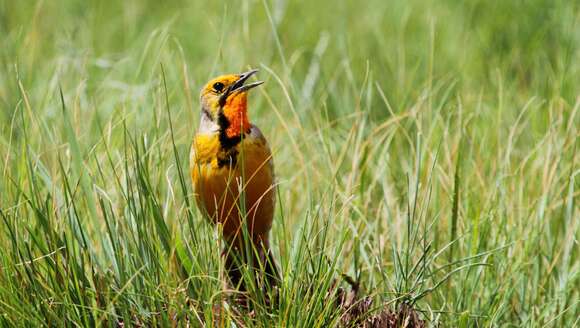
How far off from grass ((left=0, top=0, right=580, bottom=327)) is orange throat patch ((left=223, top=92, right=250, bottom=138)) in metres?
0.12

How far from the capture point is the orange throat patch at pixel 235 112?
10.1 feet

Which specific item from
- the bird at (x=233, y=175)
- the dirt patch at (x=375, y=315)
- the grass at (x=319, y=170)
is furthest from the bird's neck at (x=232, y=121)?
the dirt patch at (x=375, y=315)

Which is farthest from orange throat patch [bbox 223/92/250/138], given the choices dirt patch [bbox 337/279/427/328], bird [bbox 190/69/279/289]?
dirt patch [bbox 337/279/427/328]

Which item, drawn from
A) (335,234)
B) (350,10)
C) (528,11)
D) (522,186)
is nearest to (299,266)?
(335,234)

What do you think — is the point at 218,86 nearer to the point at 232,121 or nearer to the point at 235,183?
the point at 232,121

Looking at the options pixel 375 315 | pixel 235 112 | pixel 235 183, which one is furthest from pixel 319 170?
pixel 375 315

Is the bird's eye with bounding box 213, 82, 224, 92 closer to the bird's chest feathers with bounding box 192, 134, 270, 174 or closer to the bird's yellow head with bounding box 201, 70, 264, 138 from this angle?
the bird's yellow head with bounding box 201, 70, 264, 138

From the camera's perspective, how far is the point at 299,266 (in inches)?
100.0

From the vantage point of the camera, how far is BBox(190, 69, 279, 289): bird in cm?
292

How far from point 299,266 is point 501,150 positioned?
1189 millimetres

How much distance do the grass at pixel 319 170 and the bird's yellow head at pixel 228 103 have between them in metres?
0.11

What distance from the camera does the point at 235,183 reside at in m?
2.95

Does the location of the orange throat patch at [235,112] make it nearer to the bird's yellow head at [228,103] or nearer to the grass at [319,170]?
the bird's yellow head at [228,103]

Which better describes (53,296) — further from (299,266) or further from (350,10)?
(350,10)
